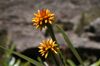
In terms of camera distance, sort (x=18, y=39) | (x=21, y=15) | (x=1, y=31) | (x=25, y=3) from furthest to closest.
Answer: (x=25, y=3), (x=21, y=15), (x=1, y=31), (x=18, y=39)

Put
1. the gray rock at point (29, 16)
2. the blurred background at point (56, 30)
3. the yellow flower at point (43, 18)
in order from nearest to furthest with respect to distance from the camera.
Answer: the yellow flower at point (43, 18), the blurred background at point (56, 30), the gray rock at point (29, 16)

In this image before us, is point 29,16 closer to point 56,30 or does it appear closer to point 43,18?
point 56,30

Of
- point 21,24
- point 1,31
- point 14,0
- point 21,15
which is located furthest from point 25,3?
point 1,31

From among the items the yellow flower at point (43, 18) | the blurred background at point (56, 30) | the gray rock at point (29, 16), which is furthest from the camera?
the gray rock at point (29, 16)

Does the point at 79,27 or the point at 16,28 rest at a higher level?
the point at 16,28

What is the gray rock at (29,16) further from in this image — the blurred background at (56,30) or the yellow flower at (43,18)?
the yellow flower at (43,18)

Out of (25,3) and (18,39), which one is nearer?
(18,39)

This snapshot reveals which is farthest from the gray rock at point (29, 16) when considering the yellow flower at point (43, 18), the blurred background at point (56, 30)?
the yellow flower at point (43, 18)

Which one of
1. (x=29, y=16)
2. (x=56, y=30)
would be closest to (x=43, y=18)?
(x=56, y=30)

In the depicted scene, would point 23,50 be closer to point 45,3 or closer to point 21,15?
point 21,15
